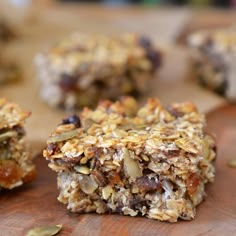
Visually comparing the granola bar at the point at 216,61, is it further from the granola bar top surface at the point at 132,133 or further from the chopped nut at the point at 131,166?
the chopped nut at the point at 131,166

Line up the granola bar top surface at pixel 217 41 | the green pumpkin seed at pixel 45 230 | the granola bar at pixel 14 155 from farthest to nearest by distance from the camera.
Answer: the granola bar top surface at pixel 217 41 < the granola bar at pixel 14 155 < the green pumpkin seed at pixel 45 230

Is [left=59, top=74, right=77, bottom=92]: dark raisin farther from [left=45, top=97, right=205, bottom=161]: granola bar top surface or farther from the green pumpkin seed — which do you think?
the green pumpkin seed

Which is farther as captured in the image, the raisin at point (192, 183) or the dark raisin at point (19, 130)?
the dark raisin at point (19, 130)

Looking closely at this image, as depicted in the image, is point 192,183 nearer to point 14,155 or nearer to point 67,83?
point 14,155

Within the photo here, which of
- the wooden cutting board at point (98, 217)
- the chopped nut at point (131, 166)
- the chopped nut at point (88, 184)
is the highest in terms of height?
the chopped nut at point (131, 166)

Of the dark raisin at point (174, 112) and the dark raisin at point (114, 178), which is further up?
the dark raisin at point (174, 112)

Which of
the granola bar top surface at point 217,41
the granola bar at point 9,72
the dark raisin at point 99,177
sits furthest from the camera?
the granola bar at point 9,72

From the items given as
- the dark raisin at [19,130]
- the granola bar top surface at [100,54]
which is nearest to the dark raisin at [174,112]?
the dark raisin at [19,130]

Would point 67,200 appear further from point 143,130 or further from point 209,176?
point 209,176
